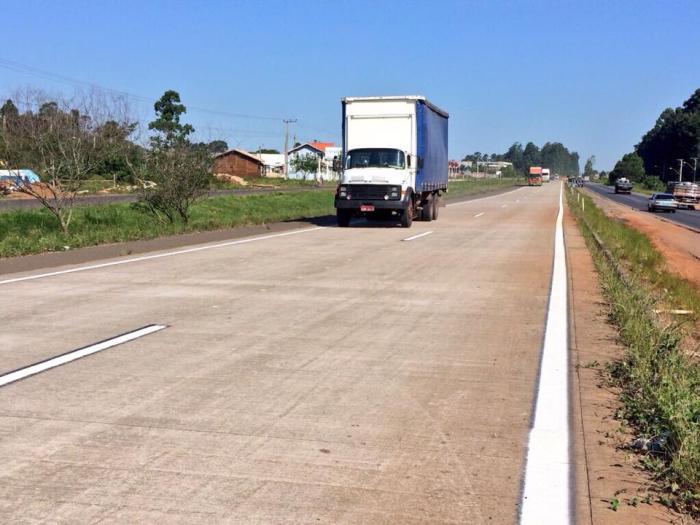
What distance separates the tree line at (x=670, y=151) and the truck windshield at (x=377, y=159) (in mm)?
107958

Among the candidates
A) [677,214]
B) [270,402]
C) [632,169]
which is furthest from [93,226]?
[632,169]

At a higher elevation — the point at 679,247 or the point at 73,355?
the point at 73,355

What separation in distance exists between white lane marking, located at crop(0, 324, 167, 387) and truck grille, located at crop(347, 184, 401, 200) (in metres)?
15.9

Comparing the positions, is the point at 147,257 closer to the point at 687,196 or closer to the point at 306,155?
the point at 687,196

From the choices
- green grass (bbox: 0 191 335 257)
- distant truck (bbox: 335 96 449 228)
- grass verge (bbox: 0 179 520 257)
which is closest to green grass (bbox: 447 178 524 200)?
distant truck (bbox: 335 96 449 228)

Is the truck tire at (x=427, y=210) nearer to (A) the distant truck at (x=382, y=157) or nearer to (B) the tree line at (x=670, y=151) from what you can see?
(A) the distant truck at (x=382, y=157)

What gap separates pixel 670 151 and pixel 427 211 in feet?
465

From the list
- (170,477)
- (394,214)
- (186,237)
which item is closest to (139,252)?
(186,237)

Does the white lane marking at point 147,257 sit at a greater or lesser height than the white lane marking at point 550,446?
greater

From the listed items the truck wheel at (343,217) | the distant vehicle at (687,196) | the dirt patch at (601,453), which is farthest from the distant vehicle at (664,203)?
the dirt patch at (601,453)

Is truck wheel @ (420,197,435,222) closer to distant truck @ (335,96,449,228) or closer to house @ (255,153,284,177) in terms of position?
distant truck @ (335,96,449,228)

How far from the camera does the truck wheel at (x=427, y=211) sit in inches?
1093

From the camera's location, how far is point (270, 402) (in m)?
5.41

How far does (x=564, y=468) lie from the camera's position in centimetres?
430
